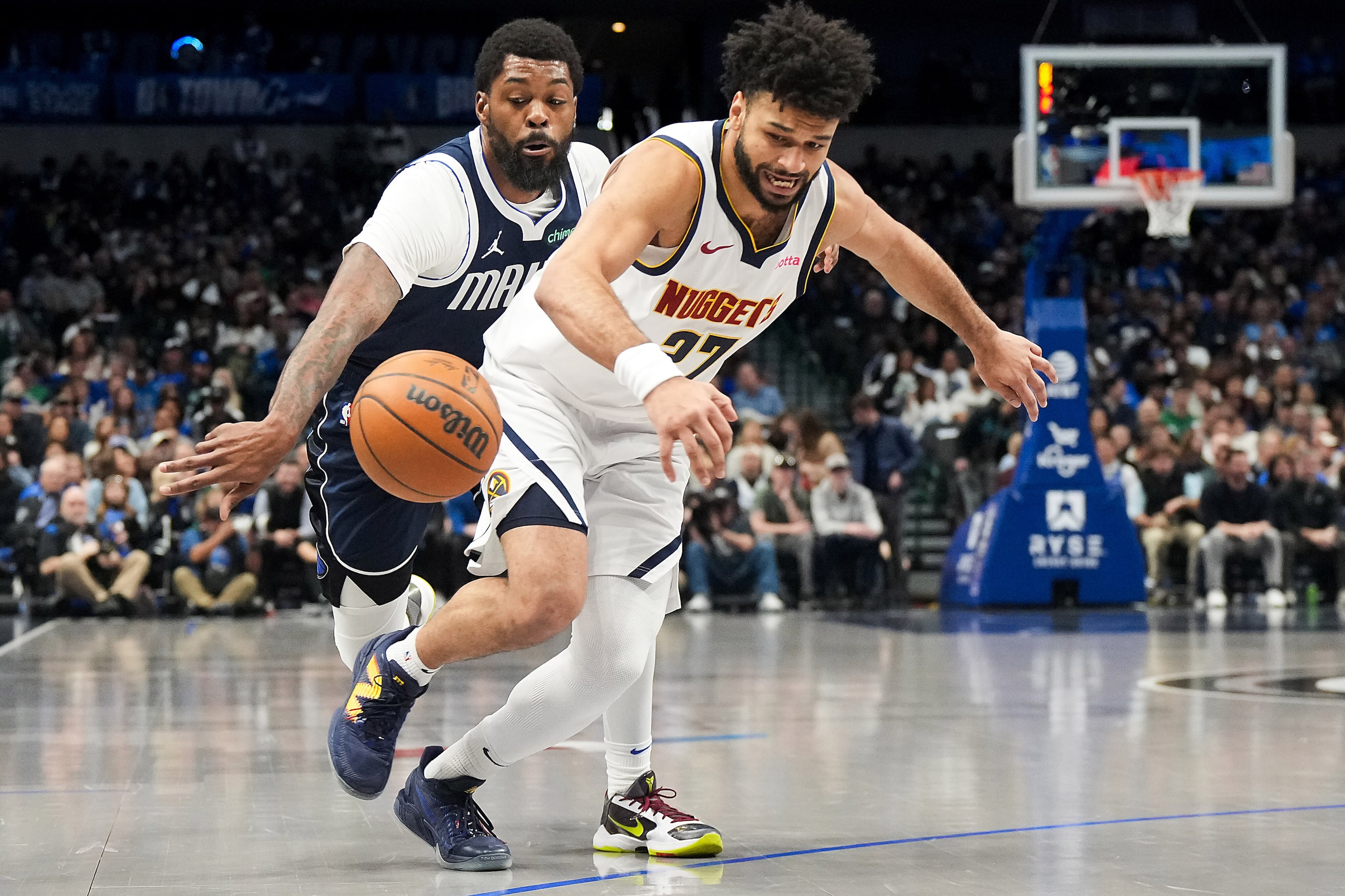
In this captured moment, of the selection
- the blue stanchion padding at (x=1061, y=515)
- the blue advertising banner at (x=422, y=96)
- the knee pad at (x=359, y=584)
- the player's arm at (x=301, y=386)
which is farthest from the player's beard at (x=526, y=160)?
the blue advertising banner at (x=422, y=96)

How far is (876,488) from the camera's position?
587 inches

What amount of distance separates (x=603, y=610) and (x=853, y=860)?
0.86 metres

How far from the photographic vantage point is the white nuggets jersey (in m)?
4.00

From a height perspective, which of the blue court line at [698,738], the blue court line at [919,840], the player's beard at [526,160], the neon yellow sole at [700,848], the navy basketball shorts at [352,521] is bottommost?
the blue court line at [698,738]

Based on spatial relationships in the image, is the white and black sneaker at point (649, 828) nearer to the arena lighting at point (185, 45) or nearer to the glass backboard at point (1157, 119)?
the glass backboard at point (1157, 119)

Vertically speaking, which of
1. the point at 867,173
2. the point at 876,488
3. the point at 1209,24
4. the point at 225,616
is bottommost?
the point at 225,616

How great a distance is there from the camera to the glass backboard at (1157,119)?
13.2m

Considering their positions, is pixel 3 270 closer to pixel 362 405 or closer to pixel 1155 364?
pixel 1155 364

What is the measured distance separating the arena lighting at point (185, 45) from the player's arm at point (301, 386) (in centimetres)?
2076

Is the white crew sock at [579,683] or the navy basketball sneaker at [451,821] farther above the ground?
the white crew sock at [579,683]

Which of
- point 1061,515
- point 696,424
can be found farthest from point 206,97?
point 696,424

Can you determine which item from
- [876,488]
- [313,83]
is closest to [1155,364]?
[876,488]

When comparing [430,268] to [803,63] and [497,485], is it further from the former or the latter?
[803,63]

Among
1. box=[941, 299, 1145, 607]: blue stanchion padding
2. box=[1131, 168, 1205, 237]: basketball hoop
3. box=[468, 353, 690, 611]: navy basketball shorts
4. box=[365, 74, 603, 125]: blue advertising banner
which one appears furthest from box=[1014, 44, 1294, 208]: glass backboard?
box=[365, 74, 603, 125]: blue advertising banner
